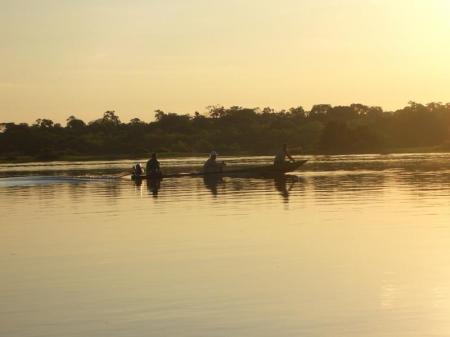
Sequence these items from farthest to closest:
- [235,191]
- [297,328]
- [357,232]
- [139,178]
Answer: [139,178], [235,191], [357,232], [297,328]

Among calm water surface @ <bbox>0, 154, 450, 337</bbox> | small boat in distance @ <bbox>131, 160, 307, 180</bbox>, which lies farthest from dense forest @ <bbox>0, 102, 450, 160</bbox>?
calm water surface @ <bbox>0, 154, 450, 337</bbox>

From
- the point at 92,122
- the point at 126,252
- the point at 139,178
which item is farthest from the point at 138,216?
the point at 92,122

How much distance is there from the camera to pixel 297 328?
945cm

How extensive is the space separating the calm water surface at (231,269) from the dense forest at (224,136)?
90.5 metres

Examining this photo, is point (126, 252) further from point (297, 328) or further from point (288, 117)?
point (288, 117)

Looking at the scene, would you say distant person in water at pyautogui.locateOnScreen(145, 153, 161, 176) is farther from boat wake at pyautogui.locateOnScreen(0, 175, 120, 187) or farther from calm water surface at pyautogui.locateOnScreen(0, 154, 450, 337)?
calm water surface at pyautogui.locateOnScreen(0, 154, 450, 337)

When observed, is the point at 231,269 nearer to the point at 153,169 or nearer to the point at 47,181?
the point at 153,169

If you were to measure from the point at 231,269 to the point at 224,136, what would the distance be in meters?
127

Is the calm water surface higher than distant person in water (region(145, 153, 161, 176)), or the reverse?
distant person in water (region(145, 153, 161, 176))

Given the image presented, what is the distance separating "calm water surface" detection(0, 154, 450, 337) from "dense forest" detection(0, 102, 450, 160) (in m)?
90.5

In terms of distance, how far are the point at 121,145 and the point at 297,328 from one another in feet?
405

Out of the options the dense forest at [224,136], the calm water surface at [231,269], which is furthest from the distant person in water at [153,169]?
the dense forest at [224,136]

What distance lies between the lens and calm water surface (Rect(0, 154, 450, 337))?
9820 millimetres

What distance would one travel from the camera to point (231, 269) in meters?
13.0
